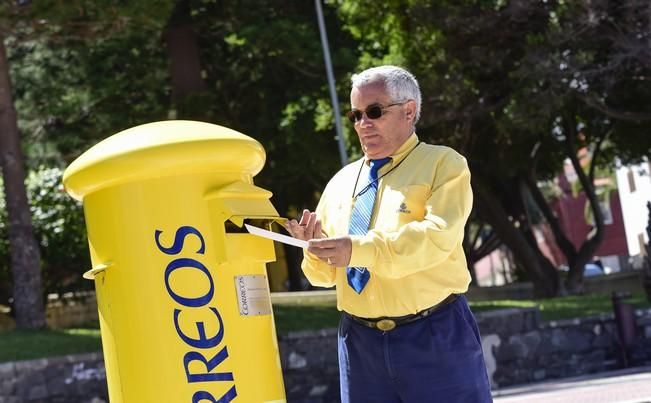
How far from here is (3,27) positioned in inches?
568

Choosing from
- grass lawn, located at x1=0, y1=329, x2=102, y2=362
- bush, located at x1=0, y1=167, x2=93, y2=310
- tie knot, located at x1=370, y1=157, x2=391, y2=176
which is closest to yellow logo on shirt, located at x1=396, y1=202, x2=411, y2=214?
tie knot, located at x1=370, y1=157, x2=391, y2=176

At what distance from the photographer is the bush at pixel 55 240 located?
16.8 metres

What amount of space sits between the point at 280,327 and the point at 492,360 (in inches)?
101

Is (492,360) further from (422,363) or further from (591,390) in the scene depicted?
(422,363)

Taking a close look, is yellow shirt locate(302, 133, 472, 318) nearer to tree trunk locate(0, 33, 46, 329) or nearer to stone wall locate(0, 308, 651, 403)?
stone wall locate(0, 308, 651, 403)

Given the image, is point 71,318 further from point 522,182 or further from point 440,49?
point 522,182

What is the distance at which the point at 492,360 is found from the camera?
45.9ft

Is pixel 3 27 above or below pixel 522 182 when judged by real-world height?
above

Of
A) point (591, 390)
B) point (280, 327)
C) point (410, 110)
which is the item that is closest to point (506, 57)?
point (280, 327)

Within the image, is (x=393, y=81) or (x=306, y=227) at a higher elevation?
(x=393, y=81)

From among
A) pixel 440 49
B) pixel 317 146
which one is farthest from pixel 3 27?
pixel 317 146

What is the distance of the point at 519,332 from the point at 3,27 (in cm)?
731

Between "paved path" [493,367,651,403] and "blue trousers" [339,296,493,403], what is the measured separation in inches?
224

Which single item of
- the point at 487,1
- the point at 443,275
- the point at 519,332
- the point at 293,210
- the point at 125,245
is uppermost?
the point at 487,1
